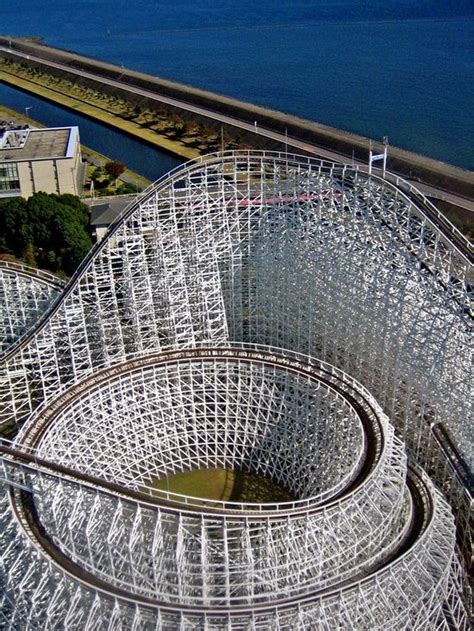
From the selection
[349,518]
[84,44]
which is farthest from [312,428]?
[84,44]

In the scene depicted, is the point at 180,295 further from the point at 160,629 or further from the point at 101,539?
the point at 160,629

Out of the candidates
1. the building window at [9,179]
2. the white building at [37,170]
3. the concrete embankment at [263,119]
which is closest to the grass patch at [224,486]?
the white building at [37,170]

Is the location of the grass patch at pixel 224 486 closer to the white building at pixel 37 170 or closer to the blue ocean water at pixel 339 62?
the white building at pixel 37 170

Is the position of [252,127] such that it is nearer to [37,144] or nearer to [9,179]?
[37,144]

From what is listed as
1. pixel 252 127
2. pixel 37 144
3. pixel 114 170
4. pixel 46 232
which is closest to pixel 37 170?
pixel 37 144

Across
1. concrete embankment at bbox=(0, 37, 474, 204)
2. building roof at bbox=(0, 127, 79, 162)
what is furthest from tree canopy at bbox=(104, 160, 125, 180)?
concrete embankment at bbox=(0, 37, 474, 204)

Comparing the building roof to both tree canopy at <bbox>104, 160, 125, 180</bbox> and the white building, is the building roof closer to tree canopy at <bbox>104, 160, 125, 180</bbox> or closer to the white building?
the white building
